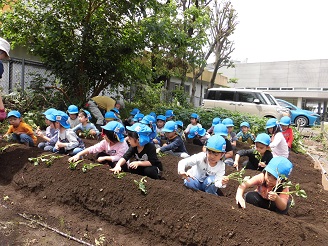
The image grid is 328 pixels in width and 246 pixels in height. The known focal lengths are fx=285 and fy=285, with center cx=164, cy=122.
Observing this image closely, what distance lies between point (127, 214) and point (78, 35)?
26.1 ft

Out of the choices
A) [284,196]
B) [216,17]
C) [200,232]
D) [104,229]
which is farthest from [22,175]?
[216,17]

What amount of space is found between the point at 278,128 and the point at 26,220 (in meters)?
5.04

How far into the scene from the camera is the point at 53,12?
355 inches

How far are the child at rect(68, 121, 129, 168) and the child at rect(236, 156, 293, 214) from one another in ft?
6.41

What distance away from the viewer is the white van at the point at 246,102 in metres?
13.1

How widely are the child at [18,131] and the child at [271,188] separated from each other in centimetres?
433

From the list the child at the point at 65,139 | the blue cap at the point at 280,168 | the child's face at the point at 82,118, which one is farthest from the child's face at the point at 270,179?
the child's face at the point at 82,118

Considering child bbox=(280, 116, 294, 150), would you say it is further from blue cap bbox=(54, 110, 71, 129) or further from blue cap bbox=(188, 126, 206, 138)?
blue cap bbox=(54, 110, 71, 129)

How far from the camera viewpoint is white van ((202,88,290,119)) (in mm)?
13094

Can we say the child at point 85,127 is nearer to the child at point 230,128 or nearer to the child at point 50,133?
the child at point 50,133

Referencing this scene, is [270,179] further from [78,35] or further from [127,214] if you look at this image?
[78,35]

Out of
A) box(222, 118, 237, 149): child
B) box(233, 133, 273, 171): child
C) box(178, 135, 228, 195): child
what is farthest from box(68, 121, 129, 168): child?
box(222, 118, 237, 149): child

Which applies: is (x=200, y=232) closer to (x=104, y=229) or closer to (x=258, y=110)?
(x=104, y=229)

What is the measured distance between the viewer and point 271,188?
10.5 ft
